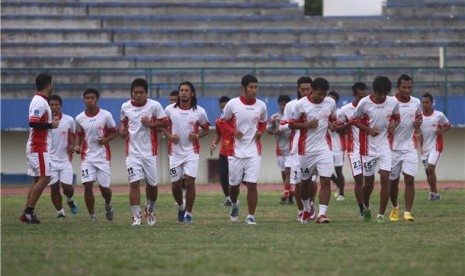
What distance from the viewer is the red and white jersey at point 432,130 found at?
27.8m

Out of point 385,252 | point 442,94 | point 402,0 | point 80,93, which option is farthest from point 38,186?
point 402,0

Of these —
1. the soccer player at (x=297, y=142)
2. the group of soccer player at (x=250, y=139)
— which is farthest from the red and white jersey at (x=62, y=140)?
the soccer player at (x=297, y=142)

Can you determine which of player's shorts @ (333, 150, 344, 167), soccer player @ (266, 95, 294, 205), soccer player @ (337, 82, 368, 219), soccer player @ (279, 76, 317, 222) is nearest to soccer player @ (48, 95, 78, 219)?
soccer player @ (279, 76, 317, 222)

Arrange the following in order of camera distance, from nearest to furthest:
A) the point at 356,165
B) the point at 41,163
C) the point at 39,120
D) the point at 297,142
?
the point at 39,120
the point at 41,163
the point at 297,142
the point at 356,165

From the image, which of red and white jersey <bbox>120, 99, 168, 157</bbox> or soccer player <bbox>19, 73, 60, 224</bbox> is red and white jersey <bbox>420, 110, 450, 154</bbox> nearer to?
red and white jersey <bbox>120, 99, 168, 157</bbox>

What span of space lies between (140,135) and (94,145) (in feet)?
5.72

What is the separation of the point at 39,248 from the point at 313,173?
6.64 m

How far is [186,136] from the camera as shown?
20.1m

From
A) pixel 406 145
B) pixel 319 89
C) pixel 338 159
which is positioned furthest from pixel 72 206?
pixel 338 159

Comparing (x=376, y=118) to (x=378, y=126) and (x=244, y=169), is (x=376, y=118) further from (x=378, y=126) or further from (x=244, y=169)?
(x=244, y=169)

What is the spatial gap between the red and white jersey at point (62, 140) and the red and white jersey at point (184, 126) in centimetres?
298

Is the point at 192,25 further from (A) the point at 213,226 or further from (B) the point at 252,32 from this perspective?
(A) the point at 213,226

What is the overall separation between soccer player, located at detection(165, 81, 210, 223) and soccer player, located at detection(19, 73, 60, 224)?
191cm

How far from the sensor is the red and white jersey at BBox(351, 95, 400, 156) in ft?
64.6
